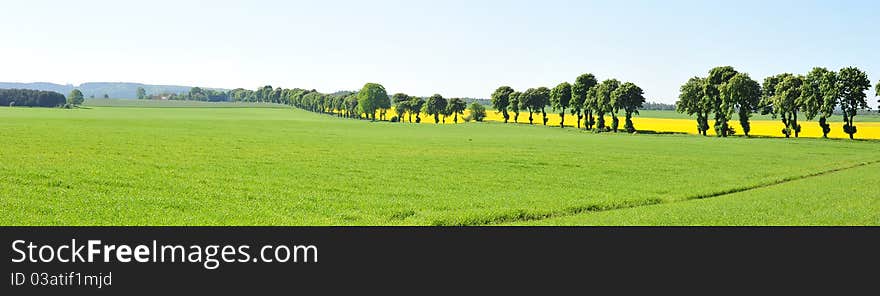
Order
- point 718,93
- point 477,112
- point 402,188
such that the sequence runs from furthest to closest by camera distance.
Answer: point 477,112 → point 718,93 → point 402,188

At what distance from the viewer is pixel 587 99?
118 metres

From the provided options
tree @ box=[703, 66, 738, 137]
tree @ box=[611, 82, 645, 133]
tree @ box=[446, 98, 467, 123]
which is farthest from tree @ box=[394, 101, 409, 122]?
tree @ box=[703, 66, 738, 137]

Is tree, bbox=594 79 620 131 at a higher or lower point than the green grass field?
higher

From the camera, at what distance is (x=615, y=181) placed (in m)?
33.1

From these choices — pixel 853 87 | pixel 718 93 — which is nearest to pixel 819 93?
pixel 853 87

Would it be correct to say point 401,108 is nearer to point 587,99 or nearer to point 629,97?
point 587,99

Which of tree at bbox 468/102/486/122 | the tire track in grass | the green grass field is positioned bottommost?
the tire track in grass

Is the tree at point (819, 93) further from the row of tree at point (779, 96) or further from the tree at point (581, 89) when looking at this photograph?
the tree at point (581, 89)

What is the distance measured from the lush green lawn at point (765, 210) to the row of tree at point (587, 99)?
78888mm

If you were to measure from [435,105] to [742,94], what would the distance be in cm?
8794

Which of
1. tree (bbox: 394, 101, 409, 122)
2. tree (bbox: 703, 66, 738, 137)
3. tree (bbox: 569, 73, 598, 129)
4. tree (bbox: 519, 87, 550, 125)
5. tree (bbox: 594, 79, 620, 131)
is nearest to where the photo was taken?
tree (bbox: 703, 66, 738, 137)

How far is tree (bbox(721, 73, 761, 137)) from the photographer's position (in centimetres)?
9244

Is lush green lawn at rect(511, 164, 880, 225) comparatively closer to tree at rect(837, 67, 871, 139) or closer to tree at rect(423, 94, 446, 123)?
tree at rect(837, 67, 871, 139)
